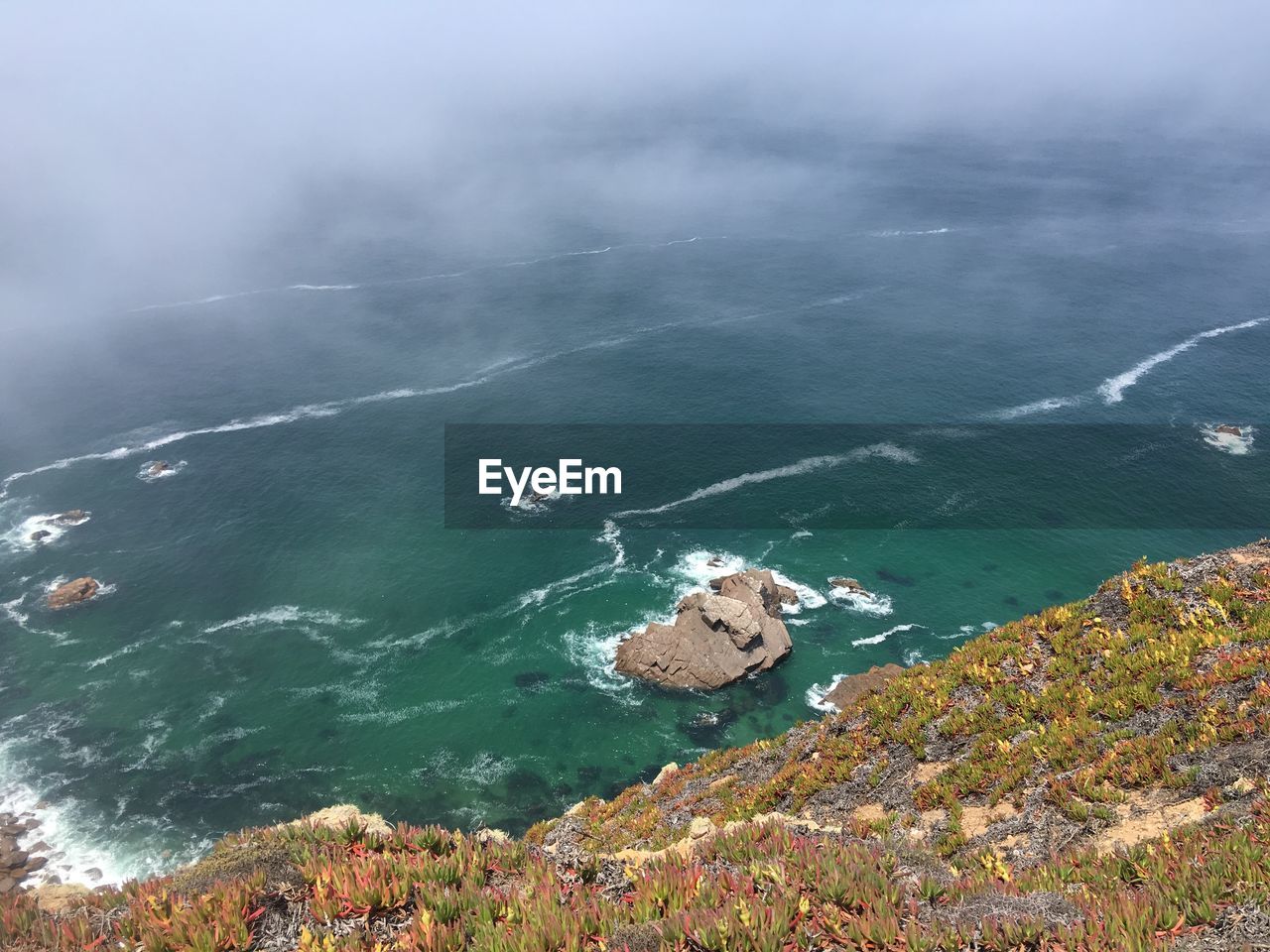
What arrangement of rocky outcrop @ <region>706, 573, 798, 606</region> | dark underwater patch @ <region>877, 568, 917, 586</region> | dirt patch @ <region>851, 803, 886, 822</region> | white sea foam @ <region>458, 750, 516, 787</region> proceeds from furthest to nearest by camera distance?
1. dark underwater patch @ <region>877, 568, 917, 586</region>
2. rocky outcrop @ <region>706, 573, 798, 606</region>
3. white sea foam @ <region>458, 750, 516, 787</region>
4. dirt patch @ <region>851, 803, 886, 822</region>

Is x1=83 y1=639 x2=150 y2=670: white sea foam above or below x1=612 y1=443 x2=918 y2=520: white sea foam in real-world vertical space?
below

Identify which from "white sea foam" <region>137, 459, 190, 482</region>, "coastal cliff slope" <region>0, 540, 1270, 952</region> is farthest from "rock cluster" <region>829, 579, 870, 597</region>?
"white sea foam" <region>137, 459, 190, 482</region>

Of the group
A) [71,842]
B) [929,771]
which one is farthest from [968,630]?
[71,842]

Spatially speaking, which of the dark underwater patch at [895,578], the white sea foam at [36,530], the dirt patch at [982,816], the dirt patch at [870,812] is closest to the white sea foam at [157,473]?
the white sea foam at [36,530]

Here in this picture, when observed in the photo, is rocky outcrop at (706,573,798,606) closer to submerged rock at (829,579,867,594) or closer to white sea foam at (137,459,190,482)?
submerged rock at (829,579,867,594)

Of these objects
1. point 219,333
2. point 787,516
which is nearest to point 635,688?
point 787,516

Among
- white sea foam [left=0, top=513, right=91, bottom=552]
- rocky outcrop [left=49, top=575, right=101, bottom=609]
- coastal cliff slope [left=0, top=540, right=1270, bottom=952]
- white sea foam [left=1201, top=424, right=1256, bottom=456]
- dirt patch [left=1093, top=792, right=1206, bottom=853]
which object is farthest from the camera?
white sea foam [left=1201, top=424, right=1256, bottom=456]
